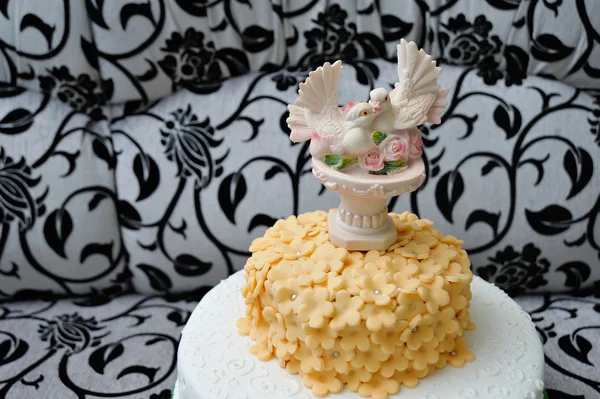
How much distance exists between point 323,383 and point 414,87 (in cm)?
46

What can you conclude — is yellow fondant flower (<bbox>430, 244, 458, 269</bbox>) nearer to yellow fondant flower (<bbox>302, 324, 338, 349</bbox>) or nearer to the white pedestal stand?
the white pedestal stand

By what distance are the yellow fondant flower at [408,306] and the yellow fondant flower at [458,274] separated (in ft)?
0.23

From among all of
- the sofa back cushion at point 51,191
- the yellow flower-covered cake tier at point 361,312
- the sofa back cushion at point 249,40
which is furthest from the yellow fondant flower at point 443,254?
the sofa back cushion at point 51,191

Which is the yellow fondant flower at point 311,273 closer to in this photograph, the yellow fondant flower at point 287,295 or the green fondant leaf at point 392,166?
the yellow fondant flower at point 287,295

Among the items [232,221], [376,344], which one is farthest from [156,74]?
[376,344]

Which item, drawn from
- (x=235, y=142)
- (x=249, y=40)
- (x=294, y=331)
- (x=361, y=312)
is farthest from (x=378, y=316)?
(x=249, y=40)

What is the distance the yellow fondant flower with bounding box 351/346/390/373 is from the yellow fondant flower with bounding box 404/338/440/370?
0.04 meters

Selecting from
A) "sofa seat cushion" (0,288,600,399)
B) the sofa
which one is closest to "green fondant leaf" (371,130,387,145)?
the sofa

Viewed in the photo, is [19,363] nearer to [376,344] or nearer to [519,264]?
[376,344]

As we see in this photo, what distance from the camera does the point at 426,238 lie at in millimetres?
938

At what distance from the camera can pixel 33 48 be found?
1.30m

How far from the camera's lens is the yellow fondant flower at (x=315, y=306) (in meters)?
0.80

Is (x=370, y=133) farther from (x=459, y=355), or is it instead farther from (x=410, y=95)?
(x=459, y=355)

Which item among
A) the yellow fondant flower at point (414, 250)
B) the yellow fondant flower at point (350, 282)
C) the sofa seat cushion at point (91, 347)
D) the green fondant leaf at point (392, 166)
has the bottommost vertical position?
the sofa seat cushion at point (91, 347)
